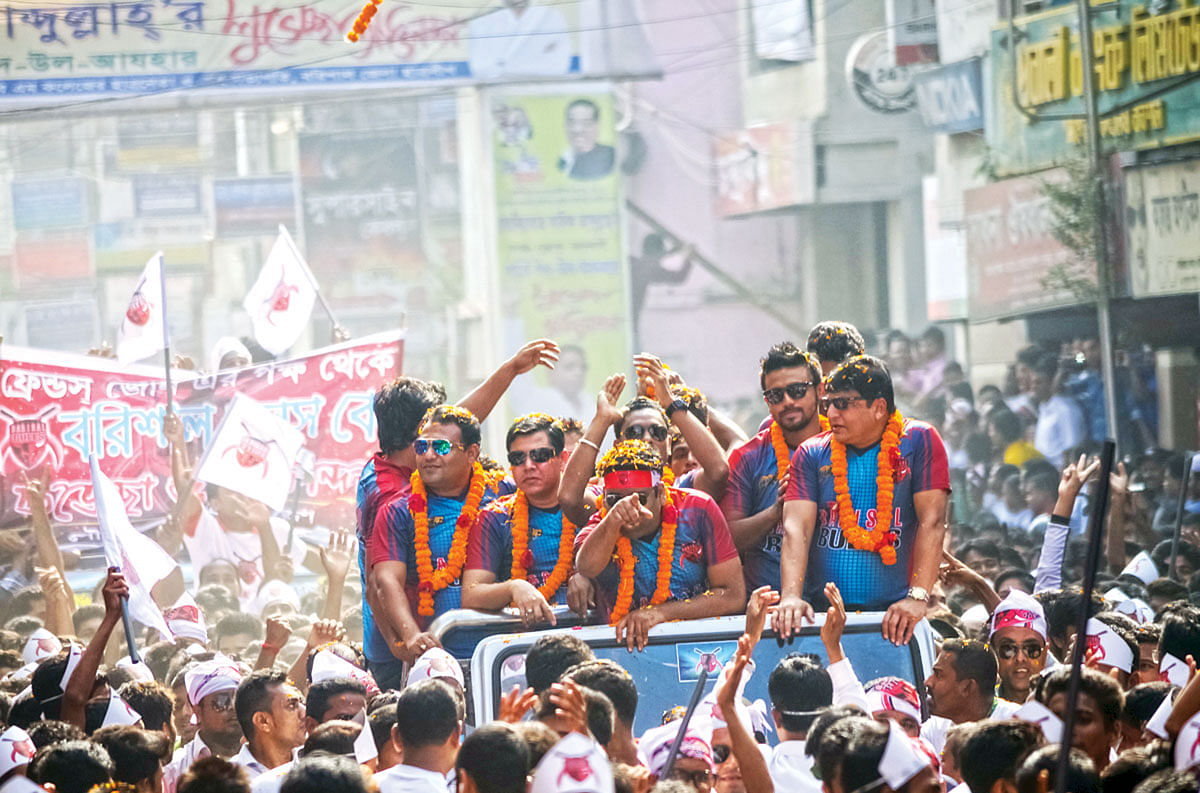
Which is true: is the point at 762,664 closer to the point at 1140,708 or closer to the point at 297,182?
the point at 1140,708

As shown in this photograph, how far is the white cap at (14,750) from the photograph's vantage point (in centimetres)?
444

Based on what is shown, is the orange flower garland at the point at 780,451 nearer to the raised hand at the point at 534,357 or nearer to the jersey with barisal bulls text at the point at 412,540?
the raised hand at the point at 534,357

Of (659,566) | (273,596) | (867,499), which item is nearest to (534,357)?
(659,566)

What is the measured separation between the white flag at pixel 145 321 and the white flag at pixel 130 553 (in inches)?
109

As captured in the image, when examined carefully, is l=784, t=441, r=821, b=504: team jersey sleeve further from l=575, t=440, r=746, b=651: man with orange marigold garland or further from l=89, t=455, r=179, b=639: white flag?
l=89, t=455, r=179, b=639: white flag

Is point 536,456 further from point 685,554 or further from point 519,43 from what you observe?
point 519,43

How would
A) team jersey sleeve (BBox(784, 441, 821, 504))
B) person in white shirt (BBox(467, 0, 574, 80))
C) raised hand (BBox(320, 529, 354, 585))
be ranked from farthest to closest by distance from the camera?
1. person in white shirt (BBox(467, 0, 574, 80))
2. raised hand (BBox(320, 529, 354, 585))
3. team jersey sleeve (BBox(784, 441, 821, 504))

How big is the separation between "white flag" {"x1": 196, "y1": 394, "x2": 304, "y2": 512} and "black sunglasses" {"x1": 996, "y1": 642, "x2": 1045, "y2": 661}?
5.37 metres

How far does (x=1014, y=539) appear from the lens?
1136cm

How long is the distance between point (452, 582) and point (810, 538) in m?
1.19

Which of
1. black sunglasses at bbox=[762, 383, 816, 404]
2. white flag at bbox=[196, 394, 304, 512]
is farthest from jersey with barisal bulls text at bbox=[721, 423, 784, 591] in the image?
white flag at bbox=[196, 394, 304, 512]

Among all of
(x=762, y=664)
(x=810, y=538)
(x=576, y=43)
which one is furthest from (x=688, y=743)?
(x=576, y=43)

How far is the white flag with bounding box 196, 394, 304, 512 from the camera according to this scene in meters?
10.1

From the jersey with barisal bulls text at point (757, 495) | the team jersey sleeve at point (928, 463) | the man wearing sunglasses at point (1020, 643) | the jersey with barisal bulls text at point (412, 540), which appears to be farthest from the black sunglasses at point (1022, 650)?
the jersey with barisal bulls text at point (412, 540)
